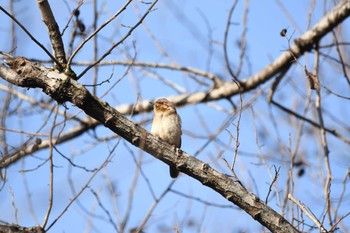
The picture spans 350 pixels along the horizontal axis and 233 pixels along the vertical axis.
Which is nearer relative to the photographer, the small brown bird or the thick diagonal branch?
the thick diagonal branch

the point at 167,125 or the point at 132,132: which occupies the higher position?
the point at 167,125

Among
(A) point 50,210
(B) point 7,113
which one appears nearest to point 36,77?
(A) point 50,210

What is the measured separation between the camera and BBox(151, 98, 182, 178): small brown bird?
601 centimetres

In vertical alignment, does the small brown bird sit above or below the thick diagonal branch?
above

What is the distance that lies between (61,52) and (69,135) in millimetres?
4135

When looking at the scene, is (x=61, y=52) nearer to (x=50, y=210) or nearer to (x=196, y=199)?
(x=50, y=210)

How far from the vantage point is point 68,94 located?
12.6ft

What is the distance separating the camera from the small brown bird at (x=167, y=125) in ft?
19.7

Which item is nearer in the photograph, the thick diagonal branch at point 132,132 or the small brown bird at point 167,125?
the thick diagonal branch at point 132,132

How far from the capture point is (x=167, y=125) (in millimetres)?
6035

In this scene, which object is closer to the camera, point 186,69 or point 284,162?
point 284,162

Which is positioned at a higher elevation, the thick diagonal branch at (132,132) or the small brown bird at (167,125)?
the small brown bird at (167,125)

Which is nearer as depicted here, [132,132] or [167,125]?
[132,132]

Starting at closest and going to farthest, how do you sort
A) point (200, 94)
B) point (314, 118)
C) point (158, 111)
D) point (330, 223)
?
point (330, 223)
point (158, 111)
point (314, 118)
point (200, 94)
